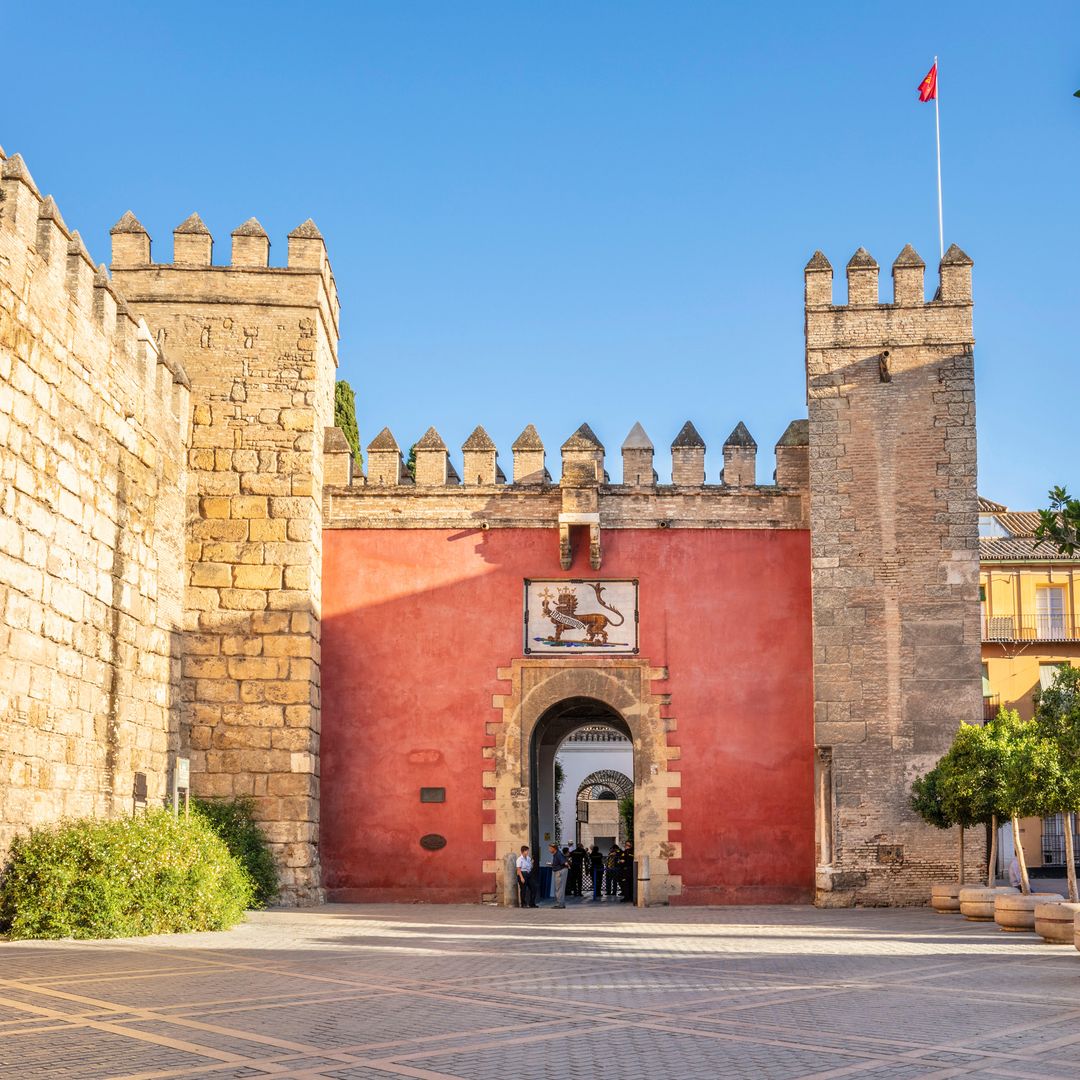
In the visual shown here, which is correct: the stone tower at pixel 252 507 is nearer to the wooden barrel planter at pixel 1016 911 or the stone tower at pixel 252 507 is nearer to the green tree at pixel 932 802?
the green tree at pixel 932 802

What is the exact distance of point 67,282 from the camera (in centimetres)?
1308

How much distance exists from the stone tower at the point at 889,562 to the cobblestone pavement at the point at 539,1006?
13.4ft

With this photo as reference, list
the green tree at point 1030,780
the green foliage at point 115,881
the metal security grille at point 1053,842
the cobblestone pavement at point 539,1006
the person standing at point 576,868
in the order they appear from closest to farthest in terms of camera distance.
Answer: the cobblestone pavement at point 539,1006, the green foliage at point 115,881, the green tree at point 1030,780, the person standing at point 576,868, the metal security grille at point 1053,842

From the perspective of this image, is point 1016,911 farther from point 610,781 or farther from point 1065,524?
point 610,781

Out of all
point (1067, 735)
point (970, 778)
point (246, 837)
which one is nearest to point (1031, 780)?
point (970, 778)

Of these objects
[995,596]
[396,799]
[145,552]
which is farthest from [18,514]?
[995,596]

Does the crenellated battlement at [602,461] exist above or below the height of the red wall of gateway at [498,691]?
above

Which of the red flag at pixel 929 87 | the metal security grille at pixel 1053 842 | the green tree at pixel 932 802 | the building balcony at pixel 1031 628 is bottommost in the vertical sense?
the metal security grille at pixel 1053 842

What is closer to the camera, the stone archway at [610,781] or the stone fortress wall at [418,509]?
the stone fortress wall at [418,509]

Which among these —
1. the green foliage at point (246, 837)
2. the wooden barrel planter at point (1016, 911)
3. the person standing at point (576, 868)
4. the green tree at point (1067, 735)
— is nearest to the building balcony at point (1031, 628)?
the person standing at point (576, 868)

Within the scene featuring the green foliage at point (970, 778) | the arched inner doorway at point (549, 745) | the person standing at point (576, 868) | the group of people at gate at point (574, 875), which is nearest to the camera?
the green foliage at point (970, 778)

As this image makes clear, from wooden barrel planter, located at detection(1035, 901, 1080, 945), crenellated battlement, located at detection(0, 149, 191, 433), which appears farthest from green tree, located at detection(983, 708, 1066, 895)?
crenellated battlement, located at detection(0, 149, 191, 433)

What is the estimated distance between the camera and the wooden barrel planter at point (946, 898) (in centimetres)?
1611

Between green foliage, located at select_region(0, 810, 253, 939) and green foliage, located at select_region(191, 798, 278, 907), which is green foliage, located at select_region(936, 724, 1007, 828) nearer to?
green foliage, located at select_region(191, 798, 278, 907)
